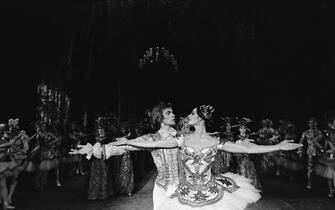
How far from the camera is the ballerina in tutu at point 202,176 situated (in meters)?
3.37

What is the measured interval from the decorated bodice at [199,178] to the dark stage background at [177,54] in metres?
6.66

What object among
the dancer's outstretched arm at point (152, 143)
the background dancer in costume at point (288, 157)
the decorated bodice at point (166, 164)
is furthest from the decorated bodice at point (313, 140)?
the dancer's outstretched arm at point (152, 143)

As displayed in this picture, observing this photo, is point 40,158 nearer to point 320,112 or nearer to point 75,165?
point 75,165

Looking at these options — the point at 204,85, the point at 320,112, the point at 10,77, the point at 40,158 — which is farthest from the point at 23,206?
the point at 204,85

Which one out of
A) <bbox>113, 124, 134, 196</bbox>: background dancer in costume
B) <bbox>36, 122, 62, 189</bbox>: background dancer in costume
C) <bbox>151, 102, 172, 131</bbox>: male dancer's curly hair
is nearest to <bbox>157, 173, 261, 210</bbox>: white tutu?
<bbox>151, 102, 172, 131</bbox>: male dancer's curly hair

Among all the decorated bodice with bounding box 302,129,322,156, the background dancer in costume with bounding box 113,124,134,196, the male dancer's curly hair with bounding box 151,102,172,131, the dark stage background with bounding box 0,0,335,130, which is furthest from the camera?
the dark stage background with bounding box 0,0,335,130

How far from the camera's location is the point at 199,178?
3.51 meters

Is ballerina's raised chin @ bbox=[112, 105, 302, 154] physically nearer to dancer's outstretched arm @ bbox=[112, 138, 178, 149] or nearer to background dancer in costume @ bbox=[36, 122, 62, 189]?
dancer's outstretched arm @ bbox=[112, 138, 178, 149]

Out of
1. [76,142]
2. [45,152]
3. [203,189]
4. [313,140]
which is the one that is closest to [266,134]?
[313,140]

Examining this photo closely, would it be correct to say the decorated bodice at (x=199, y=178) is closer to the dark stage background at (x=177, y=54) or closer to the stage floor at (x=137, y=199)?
the stage floor at (x=137, y=199)

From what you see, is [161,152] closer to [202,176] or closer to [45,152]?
[202,176]

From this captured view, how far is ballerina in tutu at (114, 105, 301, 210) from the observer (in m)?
3.37

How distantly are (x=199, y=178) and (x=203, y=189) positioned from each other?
107mm

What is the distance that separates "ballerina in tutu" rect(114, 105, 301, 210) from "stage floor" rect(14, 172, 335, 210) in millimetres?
3503
